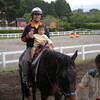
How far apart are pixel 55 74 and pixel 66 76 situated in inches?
17.1

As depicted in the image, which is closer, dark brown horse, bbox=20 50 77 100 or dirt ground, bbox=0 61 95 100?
dark brown horse, bbox=20 50 77 100

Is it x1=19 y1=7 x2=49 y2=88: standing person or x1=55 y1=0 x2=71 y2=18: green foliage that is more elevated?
x1=55 y1=0 x2=71 y2=18: green foliage

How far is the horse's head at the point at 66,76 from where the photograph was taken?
3.01 metres

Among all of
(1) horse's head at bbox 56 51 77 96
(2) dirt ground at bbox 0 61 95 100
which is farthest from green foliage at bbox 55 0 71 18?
(1) horse's head at bbox 56 51 77 96

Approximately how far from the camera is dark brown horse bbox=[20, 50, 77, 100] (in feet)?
10.0

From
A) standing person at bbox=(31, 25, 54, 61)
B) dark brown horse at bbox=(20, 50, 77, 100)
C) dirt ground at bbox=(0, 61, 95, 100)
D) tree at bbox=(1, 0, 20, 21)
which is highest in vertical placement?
tree at bbox=(1, 0, 20, 21)

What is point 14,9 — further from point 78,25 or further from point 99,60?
point 99,60

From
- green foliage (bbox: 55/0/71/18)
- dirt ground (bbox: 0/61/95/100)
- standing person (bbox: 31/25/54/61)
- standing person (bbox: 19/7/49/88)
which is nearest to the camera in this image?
standing person (bbox: 31/25/54/61)

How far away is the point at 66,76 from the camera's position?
3.08 metres

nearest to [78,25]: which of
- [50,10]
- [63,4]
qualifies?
[50,10]

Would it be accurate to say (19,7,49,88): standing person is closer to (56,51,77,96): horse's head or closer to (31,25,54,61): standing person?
(31,25,54,61): standing person

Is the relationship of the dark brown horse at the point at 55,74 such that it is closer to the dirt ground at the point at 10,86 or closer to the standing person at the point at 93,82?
the standing person at the point at 93,82

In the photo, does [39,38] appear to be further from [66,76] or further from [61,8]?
[61,8]

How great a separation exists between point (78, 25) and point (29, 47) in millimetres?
66687
